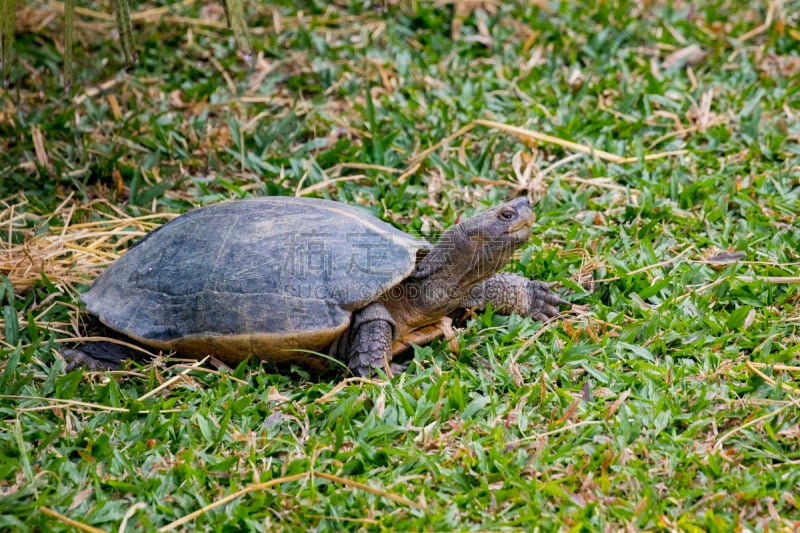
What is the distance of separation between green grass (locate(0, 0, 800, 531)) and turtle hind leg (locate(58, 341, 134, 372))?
0.15 m

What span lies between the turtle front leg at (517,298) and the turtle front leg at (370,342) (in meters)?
0.53

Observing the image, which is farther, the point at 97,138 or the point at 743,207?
the point at 97,138

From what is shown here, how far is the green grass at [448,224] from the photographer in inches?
124

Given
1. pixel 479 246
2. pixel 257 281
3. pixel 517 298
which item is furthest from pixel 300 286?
pixel 517 298

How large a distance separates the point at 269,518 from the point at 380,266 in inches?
52.3

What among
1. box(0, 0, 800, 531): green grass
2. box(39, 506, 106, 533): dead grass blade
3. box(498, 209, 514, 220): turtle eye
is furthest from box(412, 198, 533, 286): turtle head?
box(39, 506, 106, 533): dead grass blade

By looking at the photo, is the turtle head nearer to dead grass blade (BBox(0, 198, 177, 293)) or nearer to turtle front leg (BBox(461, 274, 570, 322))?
turtle front leg (BBox(461, 274, 570, 322))

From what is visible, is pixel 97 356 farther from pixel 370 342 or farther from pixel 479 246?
pixel 479 246

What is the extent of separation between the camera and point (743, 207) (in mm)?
5105

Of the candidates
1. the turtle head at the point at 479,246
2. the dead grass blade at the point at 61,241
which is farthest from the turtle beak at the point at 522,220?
the dead grass blade at the point at 61,241

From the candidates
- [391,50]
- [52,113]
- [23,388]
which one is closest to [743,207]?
[391,50]

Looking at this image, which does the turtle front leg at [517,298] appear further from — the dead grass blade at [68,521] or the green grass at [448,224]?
the dead grass blade at [68,521]

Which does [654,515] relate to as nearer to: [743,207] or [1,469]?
[1,469]

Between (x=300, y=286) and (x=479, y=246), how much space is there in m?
0.86
